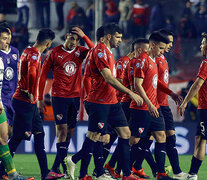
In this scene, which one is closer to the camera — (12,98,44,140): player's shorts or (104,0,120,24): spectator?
(12,98,44,140): player's shorts

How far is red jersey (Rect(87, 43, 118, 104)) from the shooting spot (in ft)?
23.7

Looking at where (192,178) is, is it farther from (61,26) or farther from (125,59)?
(61,26)

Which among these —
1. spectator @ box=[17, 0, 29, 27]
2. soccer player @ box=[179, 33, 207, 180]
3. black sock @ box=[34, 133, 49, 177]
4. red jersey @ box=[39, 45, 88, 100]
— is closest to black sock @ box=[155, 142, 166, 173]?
soccer player @ box=[179, 33, 207, 180]

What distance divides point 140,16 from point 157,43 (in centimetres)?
660

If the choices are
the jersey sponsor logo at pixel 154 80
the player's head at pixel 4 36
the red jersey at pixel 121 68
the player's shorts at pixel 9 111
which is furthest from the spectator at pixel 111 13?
the player's head at pixel 4 36

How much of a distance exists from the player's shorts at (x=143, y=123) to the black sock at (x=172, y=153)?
439mm

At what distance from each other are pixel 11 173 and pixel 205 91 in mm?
2646

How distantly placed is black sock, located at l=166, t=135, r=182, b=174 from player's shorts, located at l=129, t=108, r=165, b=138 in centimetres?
44

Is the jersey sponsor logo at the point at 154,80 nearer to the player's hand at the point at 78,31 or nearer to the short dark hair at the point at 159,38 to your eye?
the short dark hair at the point at 159,38

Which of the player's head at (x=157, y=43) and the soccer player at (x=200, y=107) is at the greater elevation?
the player's head at (x=157, y=43)

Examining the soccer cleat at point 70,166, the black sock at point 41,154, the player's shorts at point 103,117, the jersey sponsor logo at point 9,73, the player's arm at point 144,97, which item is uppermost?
the jersey sponsor logo at point 9,73

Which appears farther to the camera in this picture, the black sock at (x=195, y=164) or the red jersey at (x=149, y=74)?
the black sock at (x=195, y=164)

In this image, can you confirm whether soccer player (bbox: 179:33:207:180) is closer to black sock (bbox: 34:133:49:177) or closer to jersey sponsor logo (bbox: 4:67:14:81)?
black sock (bbox: 34:133:49:177)

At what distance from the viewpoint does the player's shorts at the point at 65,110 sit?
816 centimetres
